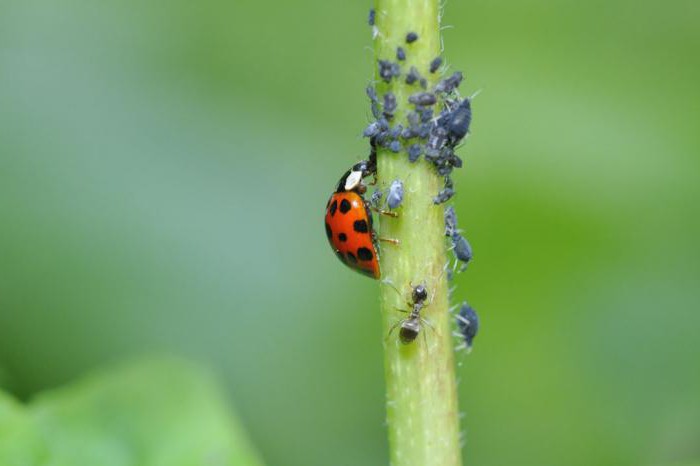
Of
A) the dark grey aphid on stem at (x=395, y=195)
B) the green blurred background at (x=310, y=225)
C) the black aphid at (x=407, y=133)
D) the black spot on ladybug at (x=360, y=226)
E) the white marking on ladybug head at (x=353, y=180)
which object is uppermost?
the green blurred background at (x=310, y=225)

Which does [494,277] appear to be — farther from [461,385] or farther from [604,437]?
[604,437]

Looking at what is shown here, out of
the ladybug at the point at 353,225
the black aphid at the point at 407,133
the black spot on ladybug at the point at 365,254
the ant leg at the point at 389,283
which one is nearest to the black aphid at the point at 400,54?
the black aphid at the point at 407,133

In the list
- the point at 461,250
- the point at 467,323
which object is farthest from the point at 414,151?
the point at 467,323

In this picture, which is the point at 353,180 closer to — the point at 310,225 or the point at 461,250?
the point at 461,250

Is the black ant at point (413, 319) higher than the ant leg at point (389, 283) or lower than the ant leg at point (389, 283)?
lower

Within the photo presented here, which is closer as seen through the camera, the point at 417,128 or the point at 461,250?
the point at 417,128

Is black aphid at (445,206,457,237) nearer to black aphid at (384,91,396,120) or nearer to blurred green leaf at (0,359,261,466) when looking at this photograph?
black aphid at (384,91,396,120)

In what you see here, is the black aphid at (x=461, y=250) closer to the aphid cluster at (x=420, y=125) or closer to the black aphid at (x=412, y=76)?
the aphid cluster at (x=420, y=125)

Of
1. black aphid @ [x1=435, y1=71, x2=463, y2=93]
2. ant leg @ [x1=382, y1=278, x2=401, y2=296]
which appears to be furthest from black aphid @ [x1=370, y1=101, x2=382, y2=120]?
ant leg @ [x1=382, y1=278, x2=401, y2=296]
